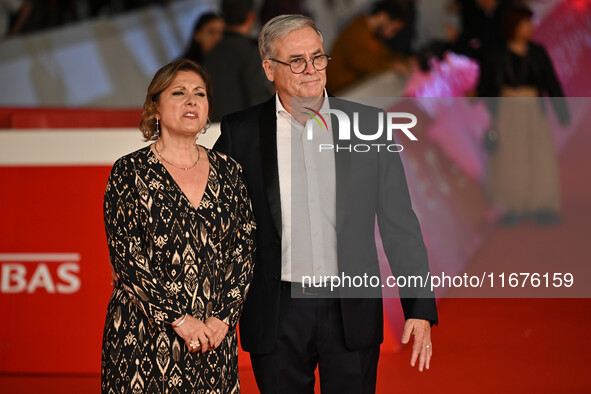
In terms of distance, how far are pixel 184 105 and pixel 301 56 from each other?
33 cm

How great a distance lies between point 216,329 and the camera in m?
2.05

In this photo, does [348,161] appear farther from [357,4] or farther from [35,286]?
[357,4]

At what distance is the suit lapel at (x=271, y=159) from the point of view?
2.11 m

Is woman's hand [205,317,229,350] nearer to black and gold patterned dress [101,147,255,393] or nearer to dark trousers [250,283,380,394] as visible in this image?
black and gold patterned dress [101,147,255,393]

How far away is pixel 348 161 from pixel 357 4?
7.92 m

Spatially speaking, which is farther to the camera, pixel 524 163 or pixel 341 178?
pixel 524 163

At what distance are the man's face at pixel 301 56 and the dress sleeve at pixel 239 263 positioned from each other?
304 millimetres

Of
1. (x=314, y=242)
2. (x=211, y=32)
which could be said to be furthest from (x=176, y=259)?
(x=211, y=32)

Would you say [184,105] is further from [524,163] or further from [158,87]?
[524,163]

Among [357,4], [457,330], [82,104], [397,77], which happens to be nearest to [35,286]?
[457,330]

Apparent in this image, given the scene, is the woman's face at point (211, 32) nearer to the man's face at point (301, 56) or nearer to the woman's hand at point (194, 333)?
the man's face at point (301, 56)

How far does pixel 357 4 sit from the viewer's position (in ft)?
31.8

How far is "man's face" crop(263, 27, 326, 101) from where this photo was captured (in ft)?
6.92

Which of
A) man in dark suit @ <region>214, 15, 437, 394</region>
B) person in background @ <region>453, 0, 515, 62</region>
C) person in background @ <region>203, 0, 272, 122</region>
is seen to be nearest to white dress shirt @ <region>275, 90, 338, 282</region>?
man in dark suit @ <region>214, 15, 437, 394</region>
